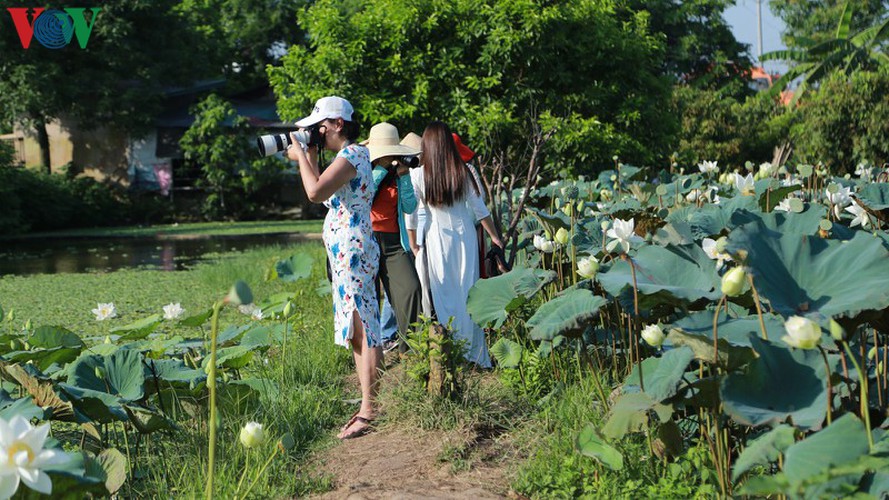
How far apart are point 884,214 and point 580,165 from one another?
7.44 m

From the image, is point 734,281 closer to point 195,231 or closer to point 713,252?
point 713,252

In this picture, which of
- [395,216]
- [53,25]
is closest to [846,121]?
[395,216]

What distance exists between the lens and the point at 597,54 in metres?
10.6

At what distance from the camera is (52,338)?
3434mm

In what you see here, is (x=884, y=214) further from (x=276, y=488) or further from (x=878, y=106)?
(x=878, y=106)

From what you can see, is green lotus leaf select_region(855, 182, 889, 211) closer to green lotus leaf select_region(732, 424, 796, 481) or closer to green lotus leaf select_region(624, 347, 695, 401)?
green lotus leaf select_region(624, 347, 695, 401)

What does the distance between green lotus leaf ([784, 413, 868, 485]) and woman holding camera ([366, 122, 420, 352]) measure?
3.04 meters

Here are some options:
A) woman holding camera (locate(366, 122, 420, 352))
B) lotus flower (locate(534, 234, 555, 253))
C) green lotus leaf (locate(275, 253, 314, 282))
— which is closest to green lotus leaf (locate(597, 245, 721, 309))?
lotus flower (locate(534, 234, 555, 253))

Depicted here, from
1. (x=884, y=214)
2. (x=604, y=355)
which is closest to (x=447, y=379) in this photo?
(x=604, y=355)

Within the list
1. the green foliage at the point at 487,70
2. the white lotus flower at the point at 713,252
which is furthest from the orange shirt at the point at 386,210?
the green foliage at the point at 487,70

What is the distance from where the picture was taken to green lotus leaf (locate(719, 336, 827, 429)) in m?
1.99

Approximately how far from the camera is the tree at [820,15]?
27.5 m

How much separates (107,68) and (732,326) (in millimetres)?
20717

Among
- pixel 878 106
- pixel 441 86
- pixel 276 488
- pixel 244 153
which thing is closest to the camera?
pixel 276 488
